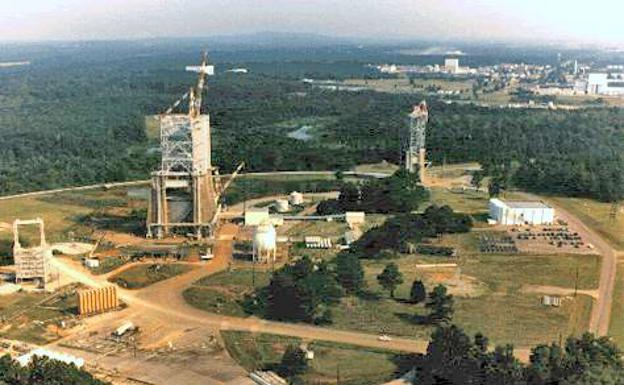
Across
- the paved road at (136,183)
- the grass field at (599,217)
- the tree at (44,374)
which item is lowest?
the paved road at (136,183)

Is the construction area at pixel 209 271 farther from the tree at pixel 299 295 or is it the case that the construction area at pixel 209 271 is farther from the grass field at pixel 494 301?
the tree at pixel 299 295

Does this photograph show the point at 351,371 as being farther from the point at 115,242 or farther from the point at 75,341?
the point at 115,242

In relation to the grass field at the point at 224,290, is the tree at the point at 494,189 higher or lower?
higher

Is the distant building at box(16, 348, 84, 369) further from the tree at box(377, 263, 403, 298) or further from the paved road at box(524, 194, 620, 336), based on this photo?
the paved road at box(524, 194, 620, 336)

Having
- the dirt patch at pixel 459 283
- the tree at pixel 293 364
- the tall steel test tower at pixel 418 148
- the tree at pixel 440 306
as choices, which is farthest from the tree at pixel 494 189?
the tree at pixel 293 364

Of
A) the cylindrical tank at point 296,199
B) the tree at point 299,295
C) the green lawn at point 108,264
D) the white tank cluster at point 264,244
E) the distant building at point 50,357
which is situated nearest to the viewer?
the distant building at point 50,357

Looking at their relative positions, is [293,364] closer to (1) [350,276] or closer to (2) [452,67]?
(1) [350,276]
